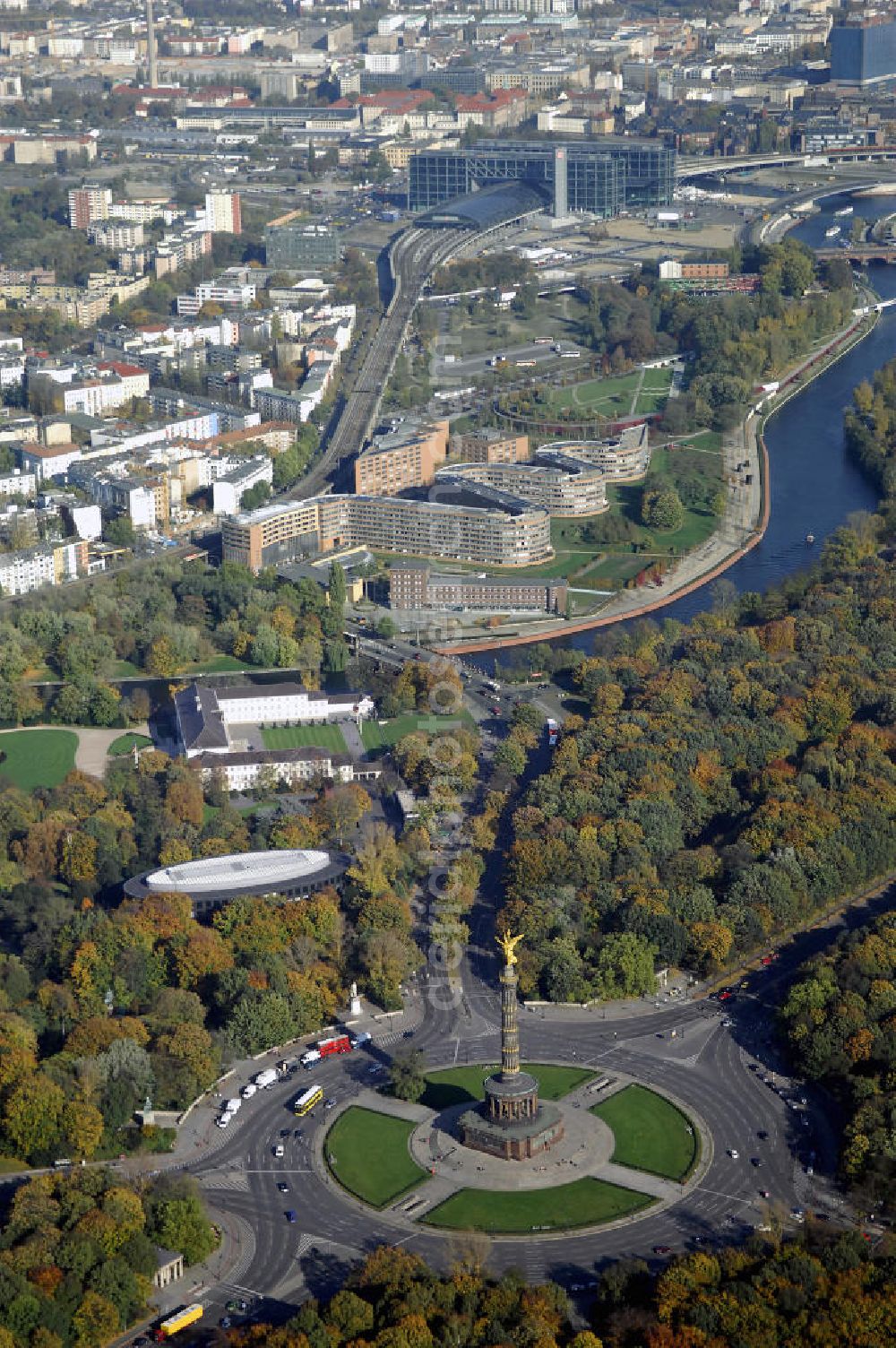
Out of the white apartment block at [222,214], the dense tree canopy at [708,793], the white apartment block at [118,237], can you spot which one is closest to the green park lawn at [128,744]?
the dense tree canopy at [708,793]

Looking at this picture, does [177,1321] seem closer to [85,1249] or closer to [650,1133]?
[85,1249]

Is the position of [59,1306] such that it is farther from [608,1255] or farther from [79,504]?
[79,504]

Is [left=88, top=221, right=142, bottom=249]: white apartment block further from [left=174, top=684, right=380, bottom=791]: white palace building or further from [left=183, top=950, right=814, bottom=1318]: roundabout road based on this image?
[left=183, top=950, right=814, bottom=1318]: roundabout road

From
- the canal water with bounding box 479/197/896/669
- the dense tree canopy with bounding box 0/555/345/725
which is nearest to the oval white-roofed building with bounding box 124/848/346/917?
the dense tree canopy with bounding box 0/555/345/725

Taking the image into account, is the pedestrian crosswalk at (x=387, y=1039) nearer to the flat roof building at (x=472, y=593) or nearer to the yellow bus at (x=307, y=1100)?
the yellow bus at (x=307, y=1100)

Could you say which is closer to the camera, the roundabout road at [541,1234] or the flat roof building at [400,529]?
the roundabout road at [541,1234]
